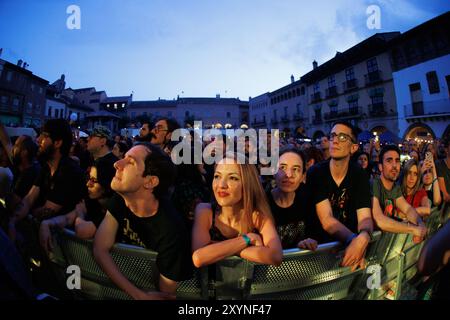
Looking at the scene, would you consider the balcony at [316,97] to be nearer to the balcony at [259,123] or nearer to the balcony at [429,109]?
the balcony at [429,109]

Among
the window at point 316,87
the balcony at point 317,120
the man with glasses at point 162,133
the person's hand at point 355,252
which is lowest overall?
the person's hand at point 355,252

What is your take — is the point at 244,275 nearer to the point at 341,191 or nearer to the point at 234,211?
the point at 234,211

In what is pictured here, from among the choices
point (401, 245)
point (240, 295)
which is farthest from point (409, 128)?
point (240, 295)

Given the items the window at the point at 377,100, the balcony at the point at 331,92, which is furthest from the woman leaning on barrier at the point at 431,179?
the balcony at the point at 331,92

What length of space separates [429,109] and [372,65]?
713 centimetres

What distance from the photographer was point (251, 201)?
1.85 metres

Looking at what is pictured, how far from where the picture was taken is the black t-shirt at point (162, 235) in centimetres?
153

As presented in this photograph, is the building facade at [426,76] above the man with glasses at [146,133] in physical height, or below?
above

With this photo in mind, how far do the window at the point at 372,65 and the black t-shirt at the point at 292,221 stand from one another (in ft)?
81.8

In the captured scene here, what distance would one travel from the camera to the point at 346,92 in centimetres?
2598

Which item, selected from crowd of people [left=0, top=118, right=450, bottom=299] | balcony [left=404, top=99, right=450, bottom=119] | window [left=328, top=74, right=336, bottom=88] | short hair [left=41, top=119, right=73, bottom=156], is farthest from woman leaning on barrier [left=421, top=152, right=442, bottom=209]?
window [left=328, top=74, right=336, bottom=88]

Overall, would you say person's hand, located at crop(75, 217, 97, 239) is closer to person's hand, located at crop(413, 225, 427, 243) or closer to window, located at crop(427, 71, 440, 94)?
person's hand, located at crop(413, 225, 427, 243)

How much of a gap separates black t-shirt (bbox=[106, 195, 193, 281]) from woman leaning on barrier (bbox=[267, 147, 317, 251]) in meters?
1.01

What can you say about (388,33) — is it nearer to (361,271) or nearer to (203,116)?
(361,271)
